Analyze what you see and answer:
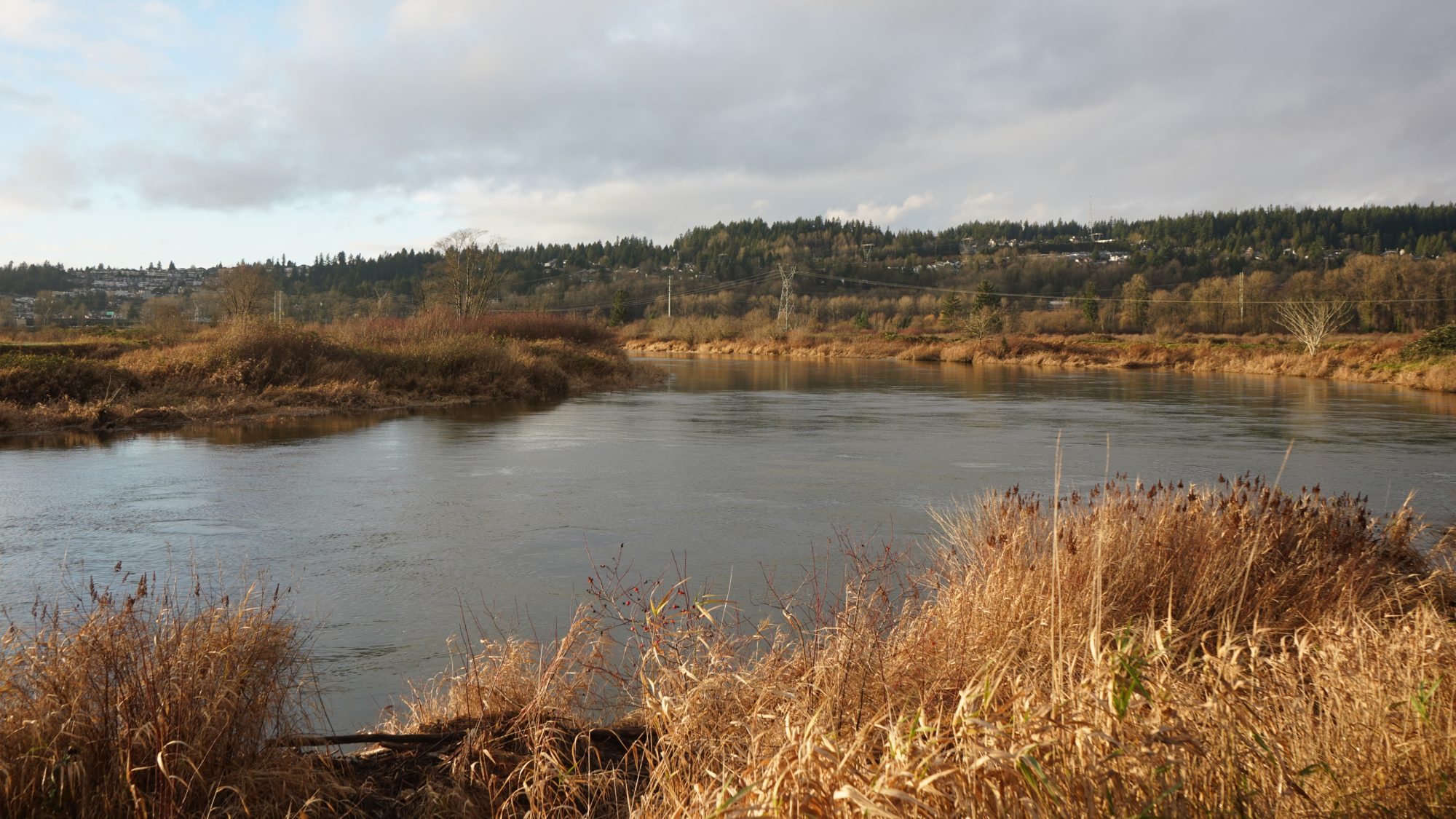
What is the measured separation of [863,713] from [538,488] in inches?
382

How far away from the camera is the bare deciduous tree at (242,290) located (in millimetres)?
46562

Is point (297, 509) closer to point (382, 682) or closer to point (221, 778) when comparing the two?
point (382, 682)

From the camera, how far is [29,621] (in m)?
6.55

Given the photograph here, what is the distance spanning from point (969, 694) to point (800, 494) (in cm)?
973

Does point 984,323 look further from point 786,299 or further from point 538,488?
point 538,488

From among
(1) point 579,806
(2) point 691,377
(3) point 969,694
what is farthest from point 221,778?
(2) point 691,377

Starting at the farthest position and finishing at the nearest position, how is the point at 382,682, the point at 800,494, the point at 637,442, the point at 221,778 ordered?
1. the point at 637,442
2. the point at 800,494
3. the point at 382,682
4. the point at 221,778

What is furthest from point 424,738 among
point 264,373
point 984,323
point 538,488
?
point 984,323

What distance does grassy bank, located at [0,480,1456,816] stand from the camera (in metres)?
3.09

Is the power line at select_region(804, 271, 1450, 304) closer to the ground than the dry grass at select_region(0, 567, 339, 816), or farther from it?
farther from it

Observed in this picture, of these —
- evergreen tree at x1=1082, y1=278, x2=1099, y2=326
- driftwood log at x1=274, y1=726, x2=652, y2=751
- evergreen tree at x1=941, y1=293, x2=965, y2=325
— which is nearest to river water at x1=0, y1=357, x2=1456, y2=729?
driftwood log at x1=274, y1=726, x2=652, y2=751

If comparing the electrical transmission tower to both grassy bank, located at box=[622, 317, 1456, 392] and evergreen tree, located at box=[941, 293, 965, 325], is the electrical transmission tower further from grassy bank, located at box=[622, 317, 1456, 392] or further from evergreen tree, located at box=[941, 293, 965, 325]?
evergreen tree, located at box=[941, 293, 965, 325]

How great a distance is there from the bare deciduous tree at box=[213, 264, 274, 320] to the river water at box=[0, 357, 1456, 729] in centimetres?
2642

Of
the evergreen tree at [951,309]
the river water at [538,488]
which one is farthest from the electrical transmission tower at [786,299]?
the river water at [538,488]
